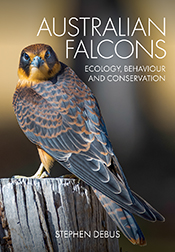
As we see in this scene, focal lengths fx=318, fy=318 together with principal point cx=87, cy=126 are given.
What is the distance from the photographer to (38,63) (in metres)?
2.54

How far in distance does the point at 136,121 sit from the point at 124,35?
0.77 metres

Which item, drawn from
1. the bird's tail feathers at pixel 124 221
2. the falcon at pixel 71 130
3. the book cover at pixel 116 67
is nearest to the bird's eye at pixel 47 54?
the falcon at pixel 71 130

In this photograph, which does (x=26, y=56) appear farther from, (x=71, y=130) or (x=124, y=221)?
(x=124, y=221)

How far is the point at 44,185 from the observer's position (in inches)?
75.2

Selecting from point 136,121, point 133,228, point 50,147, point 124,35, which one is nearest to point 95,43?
point 124,35

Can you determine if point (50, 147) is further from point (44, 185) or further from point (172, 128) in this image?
point (172, 128)

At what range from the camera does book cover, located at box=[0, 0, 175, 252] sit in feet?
8.88

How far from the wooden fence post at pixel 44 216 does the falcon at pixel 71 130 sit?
Result: 164mm

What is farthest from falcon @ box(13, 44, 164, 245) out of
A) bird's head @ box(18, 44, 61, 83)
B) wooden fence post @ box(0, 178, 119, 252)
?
wooden fence post @ box(0, 178, 119, 252)

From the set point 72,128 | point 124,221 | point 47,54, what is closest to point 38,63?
point 47,54

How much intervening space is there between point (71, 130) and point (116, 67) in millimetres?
750

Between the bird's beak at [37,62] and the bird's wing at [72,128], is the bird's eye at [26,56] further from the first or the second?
the bird's wing at [72,128]

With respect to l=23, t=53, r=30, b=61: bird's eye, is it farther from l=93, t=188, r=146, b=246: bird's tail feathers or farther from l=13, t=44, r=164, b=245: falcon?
l=93, t=188, r=146, b=246: bird's tail feathers

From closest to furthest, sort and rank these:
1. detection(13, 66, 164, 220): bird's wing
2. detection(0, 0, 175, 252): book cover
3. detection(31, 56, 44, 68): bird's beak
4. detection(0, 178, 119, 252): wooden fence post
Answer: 1. detection(0, 178, 119, 252): wooden fence post
2. detection(13, 66, 164, 220): bird's wing
3. detection(31, 56, 44, 68): bird's beak
4. detection(0, 0, 175, 252): book cover
